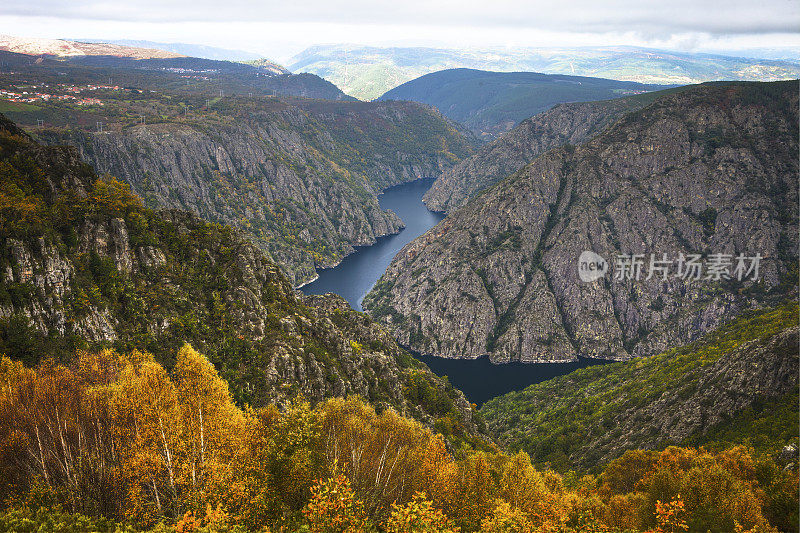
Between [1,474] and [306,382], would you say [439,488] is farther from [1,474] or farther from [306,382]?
[306,382]

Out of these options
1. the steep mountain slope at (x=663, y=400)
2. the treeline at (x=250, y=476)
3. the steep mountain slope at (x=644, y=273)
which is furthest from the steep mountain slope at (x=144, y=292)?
the steep mountain slope at (x=644, y=273)

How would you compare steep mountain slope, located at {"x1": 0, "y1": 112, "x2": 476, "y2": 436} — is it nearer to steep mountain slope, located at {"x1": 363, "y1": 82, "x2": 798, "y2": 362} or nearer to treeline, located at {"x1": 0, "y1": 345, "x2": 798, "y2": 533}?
treeline, located at {"x1": 0, "y1": 345, "x2": 798, "y2": 533}

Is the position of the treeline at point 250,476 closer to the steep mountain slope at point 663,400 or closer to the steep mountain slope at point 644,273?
the steep mountain slope at point 663,400

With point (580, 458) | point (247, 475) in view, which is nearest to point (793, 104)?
point (580, 458)

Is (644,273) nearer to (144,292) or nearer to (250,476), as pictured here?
(144,292)

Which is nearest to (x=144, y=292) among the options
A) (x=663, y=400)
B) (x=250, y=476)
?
(x=250, y=476)

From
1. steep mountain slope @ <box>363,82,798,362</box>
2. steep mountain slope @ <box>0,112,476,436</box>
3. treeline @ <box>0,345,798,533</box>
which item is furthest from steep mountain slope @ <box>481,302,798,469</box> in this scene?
steep mountain slope @ <box>363,82,798,362</box>
